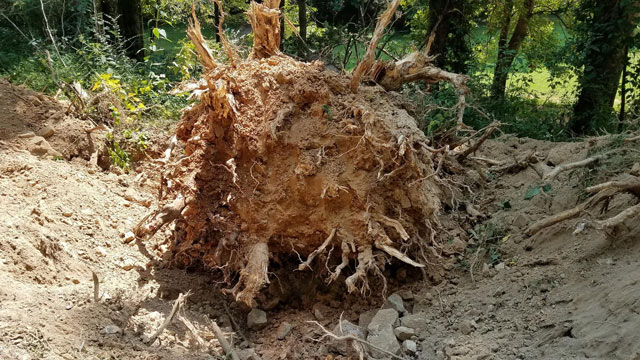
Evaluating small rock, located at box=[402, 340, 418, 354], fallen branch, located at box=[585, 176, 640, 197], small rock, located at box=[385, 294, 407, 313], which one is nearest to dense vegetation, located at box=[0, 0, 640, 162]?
fallen branch, located at box=[585, 176, 640, 197]

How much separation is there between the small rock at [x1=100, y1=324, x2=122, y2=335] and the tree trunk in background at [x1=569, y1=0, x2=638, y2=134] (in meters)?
5.17

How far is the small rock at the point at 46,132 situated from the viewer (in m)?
4.46

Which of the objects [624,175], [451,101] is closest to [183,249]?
[624,175]

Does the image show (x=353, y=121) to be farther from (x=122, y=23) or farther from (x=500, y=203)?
(x=122, y=23)

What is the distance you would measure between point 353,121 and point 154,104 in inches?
108

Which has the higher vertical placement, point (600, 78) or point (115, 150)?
point (600, 78)

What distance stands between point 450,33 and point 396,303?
5098 mm

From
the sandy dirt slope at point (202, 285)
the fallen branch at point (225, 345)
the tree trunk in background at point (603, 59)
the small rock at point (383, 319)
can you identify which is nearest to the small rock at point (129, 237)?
the sandy dirt slope at point (202, 285)

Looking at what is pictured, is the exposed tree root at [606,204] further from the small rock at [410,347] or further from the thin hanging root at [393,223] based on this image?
the small rock at [410,347]

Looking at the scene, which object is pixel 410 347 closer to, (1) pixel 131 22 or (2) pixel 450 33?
(2) pixel 450 33

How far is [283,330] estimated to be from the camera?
3.54 meters

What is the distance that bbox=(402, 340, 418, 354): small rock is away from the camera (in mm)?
3117

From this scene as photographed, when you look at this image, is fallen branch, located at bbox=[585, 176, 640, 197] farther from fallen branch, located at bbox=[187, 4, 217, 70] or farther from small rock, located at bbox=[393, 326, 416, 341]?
fallen branch, located at bbox=[187, 4, 217, 70]

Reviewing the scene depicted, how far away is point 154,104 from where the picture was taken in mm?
5582
